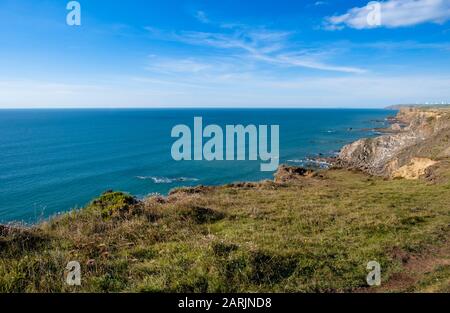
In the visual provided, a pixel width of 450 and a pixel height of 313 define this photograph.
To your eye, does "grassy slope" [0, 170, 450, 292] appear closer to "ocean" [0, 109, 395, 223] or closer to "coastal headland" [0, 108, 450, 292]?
"coastal headland" [0, 108, 450, 292]

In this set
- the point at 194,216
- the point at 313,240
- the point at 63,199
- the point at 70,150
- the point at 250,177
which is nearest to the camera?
the point at 313,240

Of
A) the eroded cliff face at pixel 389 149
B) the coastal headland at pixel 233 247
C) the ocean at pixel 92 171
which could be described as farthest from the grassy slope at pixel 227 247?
the eroded cliff face at pixel 389 149

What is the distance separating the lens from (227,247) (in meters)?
12.2

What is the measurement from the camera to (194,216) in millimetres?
18297

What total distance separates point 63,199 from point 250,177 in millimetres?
37790

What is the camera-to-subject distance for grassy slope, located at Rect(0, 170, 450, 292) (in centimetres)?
1021

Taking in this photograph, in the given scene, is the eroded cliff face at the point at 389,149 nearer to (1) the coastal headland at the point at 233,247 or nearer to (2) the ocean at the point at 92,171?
(2) the ocean at the point at 92,171

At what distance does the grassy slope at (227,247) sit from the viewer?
10.2 metres

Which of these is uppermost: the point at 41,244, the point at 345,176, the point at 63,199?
the point at 41,244

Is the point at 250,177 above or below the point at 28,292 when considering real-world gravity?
below

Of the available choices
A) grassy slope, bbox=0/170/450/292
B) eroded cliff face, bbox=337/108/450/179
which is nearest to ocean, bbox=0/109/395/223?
eroded cliff face, bbox=337/108/450/179
